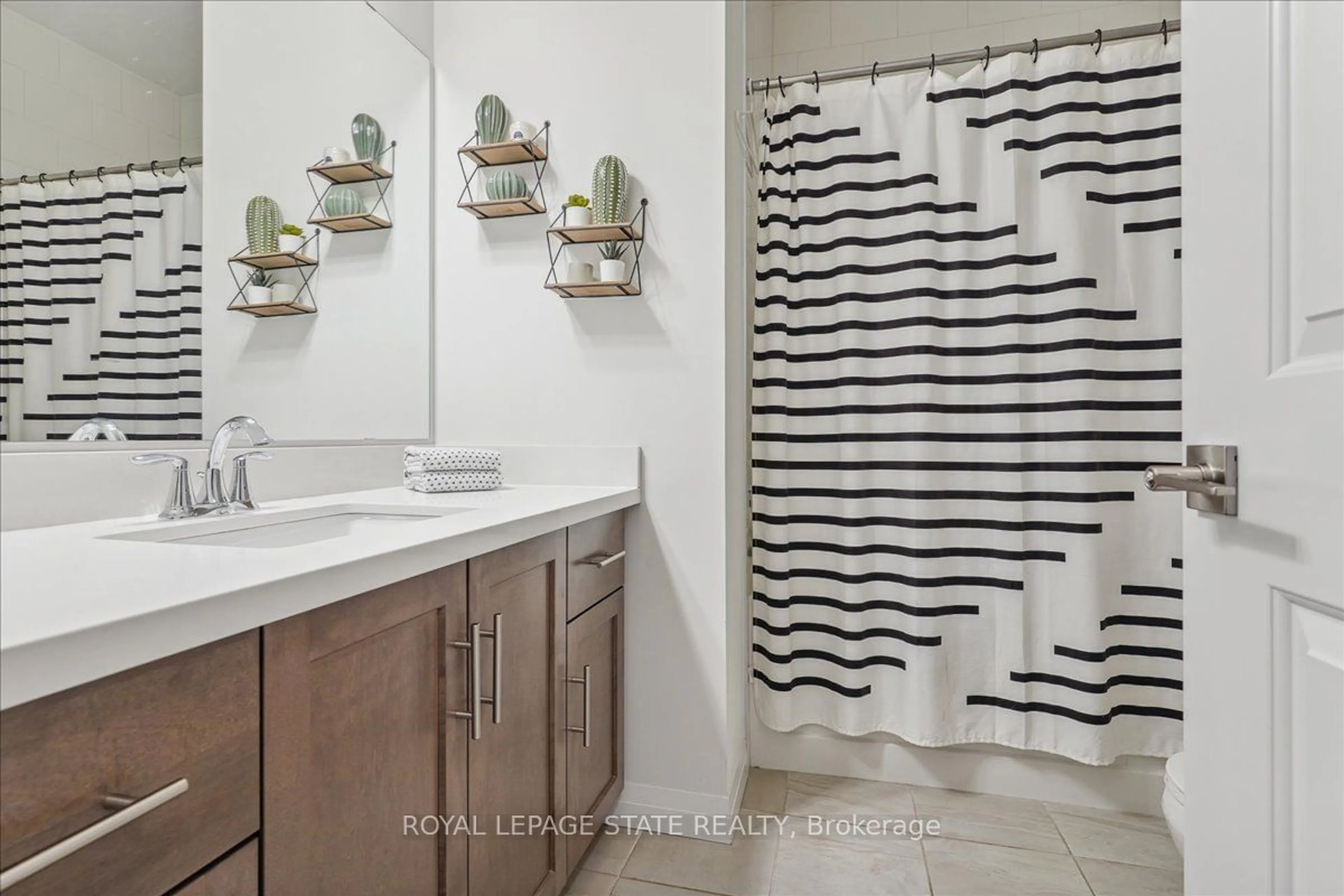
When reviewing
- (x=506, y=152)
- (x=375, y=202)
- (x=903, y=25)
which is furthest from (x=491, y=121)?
(x=903, y=25)

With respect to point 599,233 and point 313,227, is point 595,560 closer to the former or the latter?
point 599,233

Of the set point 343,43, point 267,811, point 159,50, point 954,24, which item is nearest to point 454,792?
point 267,811

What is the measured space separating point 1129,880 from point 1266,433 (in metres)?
1.48

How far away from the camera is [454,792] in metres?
1.03

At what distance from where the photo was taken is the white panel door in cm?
51

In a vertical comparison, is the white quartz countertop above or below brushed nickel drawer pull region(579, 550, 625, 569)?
above

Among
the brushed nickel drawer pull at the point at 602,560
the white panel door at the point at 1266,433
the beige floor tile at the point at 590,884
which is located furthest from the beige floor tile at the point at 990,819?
the white panel door at the point at 1266,433

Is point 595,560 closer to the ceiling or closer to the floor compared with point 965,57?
closer to the floor

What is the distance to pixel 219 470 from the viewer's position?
3.97 ft

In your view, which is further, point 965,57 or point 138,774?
point 965,57

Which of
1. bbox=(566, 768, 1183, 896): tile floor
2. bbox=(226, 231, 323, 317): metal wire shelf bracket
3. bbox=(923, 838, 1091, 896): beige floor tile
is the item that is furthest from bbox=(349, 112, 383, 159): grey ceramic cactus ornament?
bbox=(923, 838, 1091, 896): beige floor tile

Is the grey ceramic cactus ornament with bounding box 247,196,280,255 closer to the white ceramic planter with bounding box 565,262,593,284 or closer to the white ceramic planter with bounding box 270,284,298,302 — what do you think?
the white ceramic planter with bounding box 270,284,298,302

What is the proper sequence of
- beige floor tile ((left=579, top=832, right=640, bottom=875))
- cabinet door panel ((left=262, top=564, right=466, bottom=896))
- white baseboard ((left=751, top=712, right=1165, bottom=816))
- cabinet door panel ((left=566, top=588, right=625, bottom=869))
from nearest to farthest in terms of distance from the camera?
cabinet door panel ((left=262, top=564, right=466, bottom=896)) → cabinet door panel ((left=566, top=588, right=625, bottom=869)) → beige floor tile ((left=579, top=832, right=640, bottom=875)) → white baseboard ((left=751, top=712, right=1165, bottom=816))

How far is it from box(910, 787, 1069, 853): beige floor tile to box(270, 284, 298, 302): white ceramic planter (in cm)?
197
